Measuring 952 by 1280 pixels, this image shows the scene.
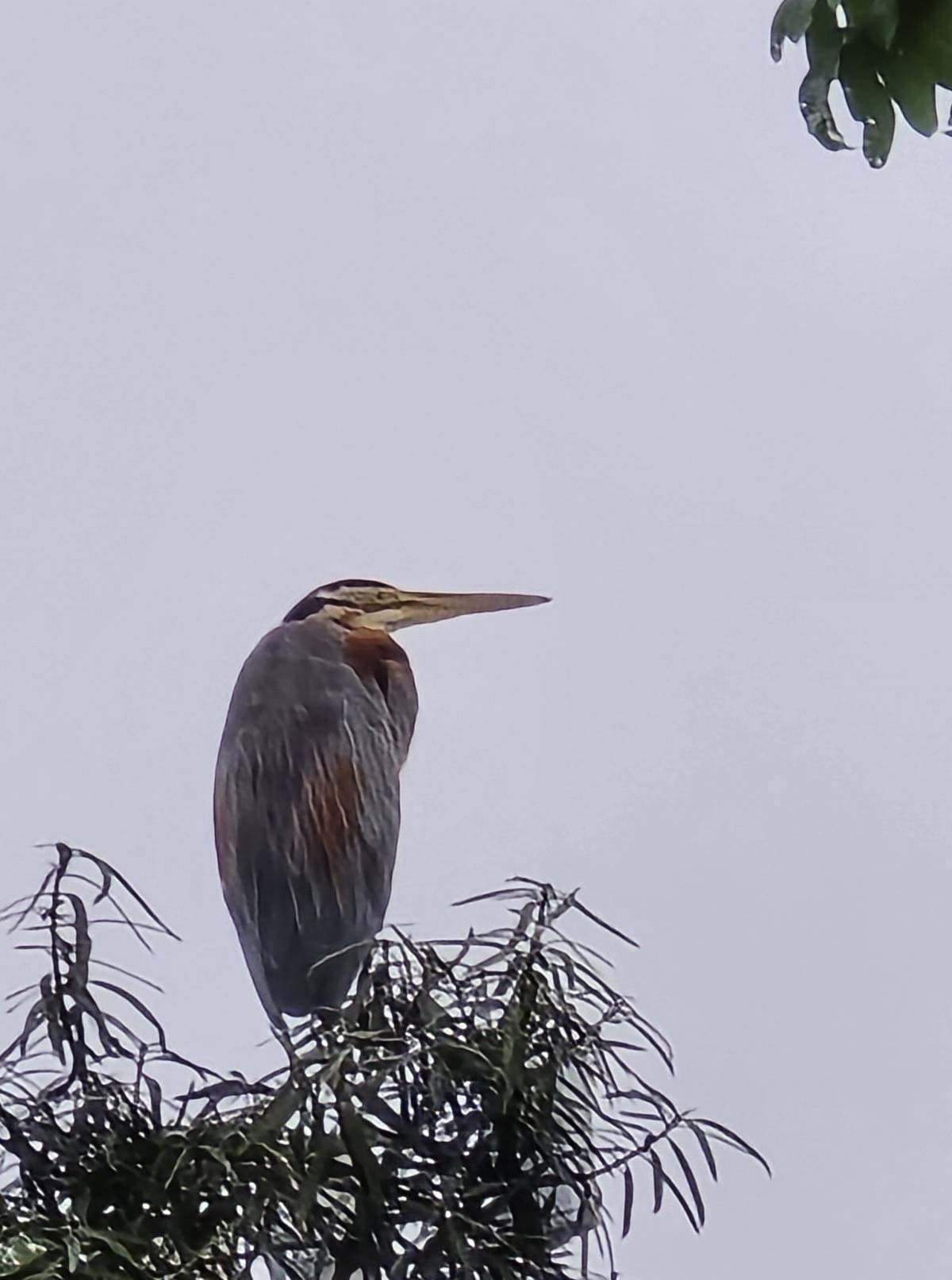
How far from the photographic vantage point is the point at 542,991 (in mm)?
569

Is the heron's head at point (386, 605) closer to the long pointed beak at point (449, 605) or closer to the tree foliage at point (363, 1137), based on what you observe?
the long pointed beak at point (449, 605)

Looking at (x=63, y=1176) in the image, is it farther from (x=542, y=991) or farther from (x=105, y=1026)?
(x=542, y=991)

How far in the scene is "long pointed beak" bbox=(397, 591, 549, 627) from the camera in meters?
1.31

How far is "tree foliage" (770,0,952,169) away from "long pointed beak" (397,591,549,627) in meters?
0.79

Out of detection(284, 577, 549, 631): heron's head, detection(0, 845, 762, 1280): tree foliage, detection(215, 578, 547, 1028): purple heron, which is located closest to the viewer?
detection(0, 845, 762, 1280): tree foliage

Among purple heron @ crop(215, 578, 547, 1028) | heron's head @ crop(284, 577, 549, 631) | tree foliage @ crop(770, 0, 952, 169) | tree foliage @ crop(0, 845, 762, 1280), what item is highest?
heron's head @ crop(284, 577, 549, 631)

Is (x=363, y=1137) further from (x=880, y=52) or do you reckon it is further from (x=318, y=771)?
(x=318, y=771)

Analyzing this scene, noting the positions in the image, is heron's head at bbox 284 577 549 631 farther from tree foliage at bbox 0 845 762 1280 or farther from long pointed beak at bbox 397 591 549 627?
tree foliage at bbox 0 845 762 1280

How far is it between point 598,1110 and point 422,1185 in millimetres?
65

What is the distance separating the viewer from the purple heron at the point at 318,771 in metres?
1.17

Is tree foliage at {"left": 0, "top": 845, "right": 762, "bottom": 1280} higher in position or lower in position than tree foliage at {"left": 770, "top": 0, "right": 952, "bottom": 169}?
lower

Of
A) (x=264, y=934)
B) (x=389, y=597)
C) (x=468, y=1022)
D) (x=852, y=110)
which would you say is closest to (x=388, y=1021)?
(x=468, y=1022)

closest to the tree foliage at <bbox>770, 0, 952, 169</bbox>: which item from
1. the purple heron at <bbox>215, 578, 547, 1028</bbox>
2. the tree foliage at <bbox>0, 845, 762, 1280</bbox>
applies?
the tree foliage at <bbox>0, 845, 762, 1280</bbox>

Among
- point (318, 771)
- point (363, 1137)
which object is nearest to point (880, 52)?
point (363, 1137)
